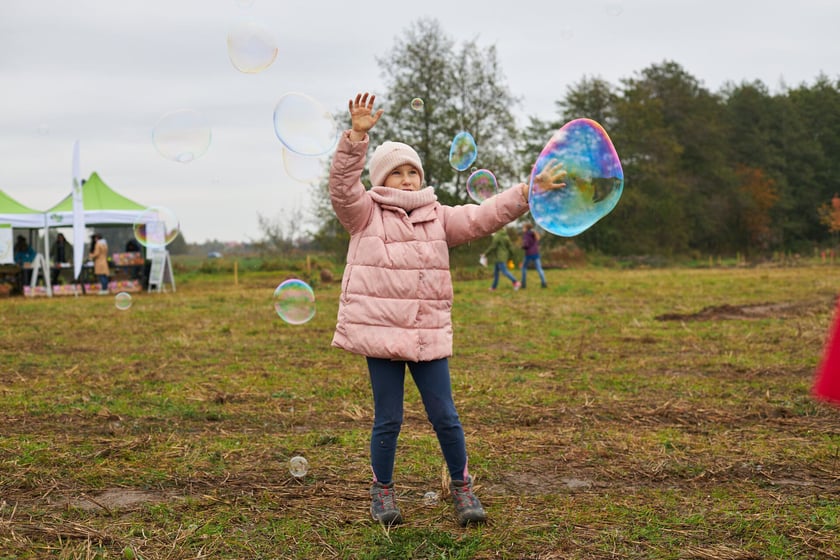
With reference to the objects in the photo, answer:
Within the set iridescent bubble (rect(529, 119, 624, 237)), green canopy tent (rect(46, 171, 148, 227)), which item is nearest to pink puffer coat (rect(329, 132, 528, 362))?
iridescent bubble (rect(529, 119, 624, 237))

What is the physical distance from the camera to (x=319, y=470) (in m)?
4.21

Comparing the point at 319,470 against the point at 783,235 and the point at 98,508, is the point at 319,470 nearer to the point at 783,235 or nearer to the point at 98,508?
the point at 98,508

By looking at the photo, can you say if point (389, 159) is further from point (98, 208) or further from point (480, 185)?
point (98, 208)

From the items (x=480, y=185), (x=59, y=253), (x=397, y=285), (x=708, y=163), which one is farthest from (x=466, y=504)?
(x=708, y=163)

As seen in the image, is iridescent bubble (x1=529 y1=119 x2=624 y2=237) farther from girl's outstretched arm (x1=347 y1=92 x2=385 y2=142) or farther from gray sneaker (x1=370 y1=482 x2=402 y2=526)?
gray sneaker (x1=370 y1=482 x2=402 y2=526)

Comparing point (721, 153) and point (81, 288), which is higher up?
point (721, 153)

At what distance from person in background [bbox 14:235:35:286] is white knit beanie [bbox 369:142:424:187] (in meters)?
18.7

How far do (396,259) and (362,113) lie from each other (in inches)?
24.7

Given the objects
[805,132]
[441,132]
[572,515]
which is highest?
[805,132]

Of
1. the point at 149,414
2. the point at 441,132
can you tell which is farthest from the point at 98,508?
the point at 441,132

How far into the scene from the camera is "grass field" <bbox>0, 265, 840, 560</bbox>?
325 cm

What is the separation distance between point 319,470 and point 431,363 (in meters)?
1.09

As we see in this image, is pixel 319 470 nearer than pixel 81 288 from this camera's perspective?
Yes

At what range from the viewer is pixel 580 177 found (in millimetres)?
3816
